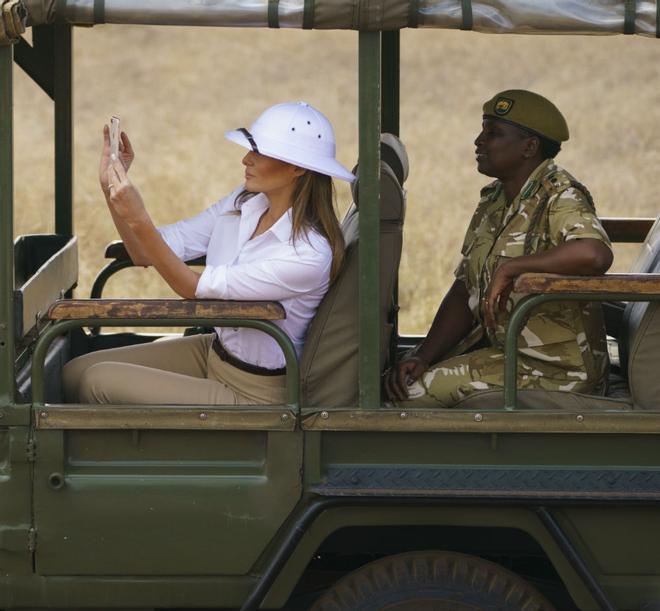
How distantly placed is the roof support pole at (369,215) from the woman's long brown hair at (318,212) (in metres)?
0.28

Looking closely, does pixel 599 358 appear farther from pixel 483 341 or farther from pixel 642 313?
pixel 483 341

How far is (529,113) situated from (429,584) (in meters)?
1.52

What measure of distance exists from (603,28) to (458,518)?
1.39 m

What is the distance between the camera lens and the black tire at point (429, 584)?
399cm

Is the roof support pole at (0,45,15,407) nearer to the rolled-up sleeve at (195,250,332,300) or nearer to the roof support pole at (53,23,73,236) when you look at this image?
the rolled-up sleeve at (195,250,332,300)

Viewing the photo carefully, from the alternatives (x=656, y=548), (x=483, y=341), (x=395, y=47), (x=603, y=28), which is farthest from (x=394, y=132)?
(x=656, y=548)

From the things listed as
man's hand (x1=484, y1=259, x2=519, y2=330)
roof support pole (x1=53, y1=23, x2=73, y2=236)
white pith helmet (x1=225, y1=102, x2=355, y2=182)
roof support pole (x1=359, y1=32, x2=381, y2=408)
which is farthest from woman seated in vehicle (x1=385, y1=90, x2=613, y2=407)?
roof support pole (x1=53, y1=23, x2=73, y2=236)

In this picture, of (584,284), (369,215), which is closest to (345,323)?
(369,215)

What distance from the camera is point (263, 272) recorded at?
3992 mm

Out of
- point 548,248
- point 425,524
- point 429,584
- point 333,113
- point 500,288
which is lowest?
point 429,584

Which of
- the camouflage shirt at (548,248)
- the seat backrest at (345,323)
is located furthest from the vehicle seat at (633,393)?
the seat backrest at (345,323)

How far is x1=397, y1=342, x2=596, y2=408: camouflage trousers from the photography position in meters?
4.22

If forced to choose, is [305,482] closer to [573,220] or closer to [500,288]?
[500,288]

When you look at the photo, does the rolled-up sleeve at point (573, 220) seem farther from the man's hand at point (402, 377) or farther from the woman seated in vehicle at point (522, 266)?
the man's hand at point (402, 377)
